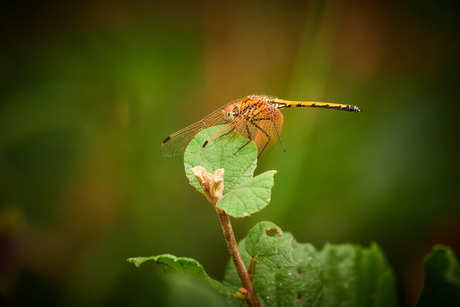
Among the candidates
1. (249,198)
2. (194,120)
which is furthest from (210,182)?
(194,120)

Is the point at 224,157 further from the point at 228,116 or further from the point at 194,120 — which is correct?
the point at 194,120

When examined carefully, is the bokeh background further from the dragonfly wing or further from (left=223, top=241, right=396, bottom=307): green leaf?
(left=223, top=241, right=396, bottom=307): green leaf

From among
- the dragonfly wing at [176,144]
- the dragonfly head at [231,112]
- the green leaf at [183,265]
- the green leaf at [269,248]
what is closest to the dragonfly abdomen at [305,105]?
the dragonfly head at [231,112]

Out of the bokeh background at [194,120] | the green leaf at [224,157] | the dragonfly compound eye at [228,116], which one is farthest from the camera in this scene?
the bokeh background at [194,120]

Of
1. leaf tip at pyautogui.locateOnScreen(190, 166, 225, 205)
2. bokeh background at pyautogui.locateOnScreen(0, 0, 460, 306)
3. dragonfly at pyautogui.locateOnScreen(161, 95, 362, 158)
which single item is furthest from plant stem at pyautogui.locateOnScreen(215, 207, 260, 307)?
bokeh background at pyautogui.locateOnScreen(0, 0, 460, 306)

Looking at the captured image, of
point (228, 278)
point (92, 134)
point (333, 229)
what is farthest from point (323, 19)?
point (228, 278)

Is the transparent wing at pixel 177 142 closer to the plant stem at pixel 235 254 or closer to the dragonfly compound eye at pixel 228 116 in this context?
the dragonfly compound eye at pixel 228 116
